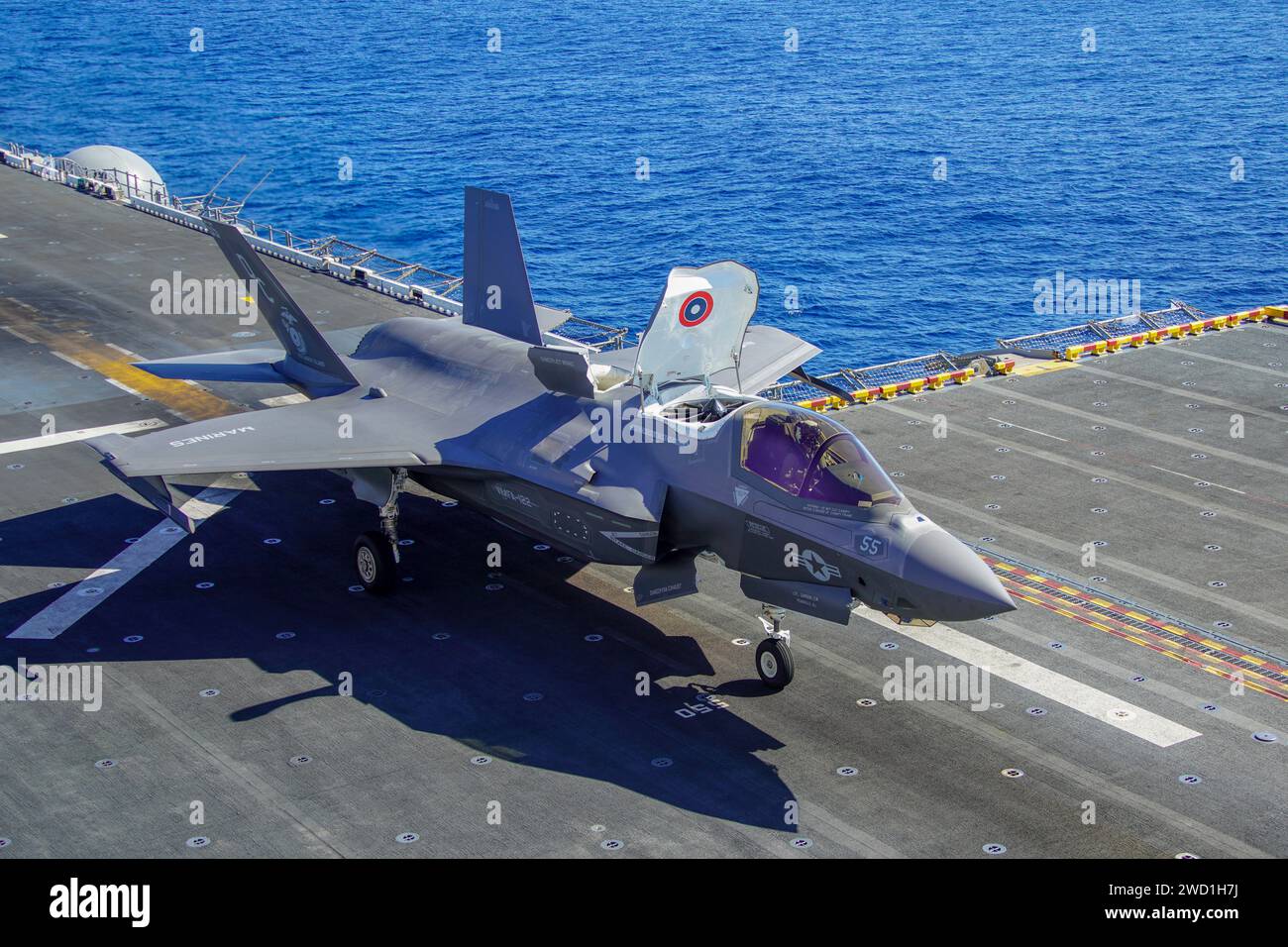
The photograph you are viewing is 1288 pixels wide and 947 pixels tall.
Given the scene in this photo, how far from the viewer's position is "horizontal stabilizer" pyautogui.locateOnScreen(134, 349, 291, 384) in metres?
29.4

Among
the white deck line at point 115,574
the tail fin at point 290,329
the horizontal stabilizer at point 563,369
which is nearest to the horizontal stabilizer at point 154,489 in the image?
the white deck line at point 115,574

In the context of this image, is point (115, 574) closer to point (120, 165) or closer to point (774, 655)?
point (774, 655)

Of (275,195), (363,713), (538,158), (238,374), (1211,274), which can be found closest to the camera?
(363,713)

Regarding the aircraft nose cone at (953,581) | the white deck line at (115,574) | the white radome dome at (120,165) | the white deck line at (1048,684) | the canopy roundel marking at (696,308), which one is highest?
the white radome dome at (120,165)

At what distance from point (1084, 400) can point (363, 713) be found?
24.1 metres

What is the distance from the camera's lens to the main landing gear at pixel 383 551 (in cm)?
2512

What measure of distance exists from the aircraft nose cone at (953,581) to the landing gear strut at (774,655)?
3.11m

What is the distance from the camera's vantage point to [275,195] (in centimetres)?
9106

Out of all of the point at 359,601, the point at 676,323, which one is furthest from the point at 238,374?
the point at 676,323

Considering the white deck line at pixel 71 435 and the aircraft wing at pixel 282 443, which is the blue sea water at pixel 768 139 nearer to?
the white deck line at pixel 71 435

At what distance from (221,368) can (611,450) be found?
36.3 ft

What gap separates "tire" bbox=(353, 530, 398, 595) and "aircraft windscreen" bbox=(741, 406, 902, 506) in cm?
773
